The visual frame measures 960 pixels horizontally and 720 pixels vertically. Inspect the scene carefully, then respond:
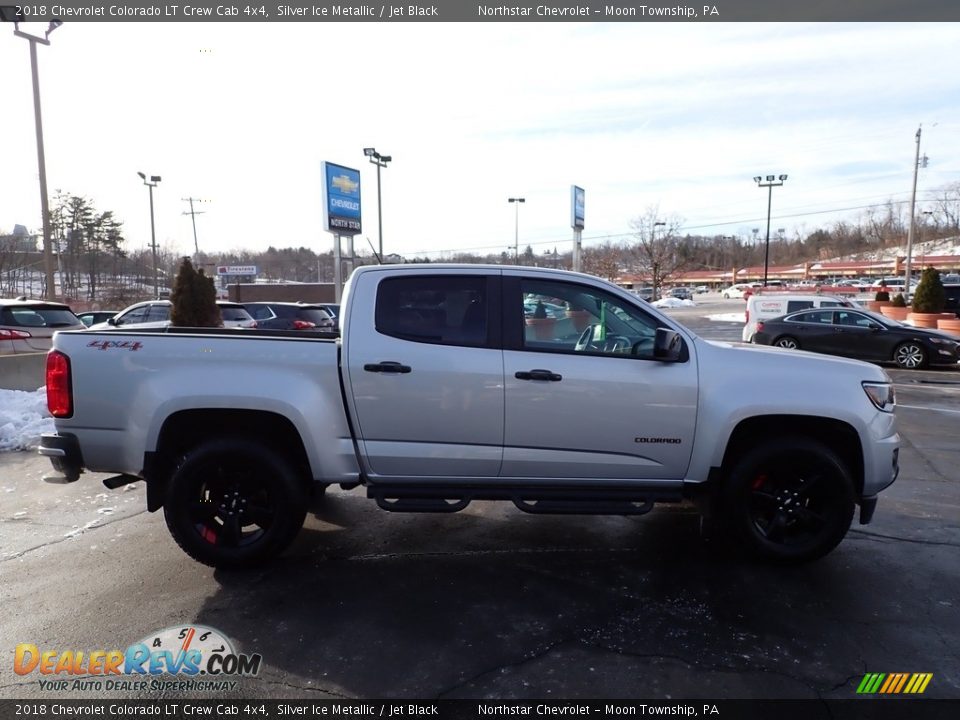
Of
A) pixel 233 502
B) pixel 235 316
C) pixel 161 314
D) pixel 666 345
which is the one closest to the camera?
pixel 666 345

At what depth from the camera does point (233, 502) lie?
13.9ft

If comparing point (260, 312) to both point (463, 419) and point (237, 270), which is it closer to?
point (463, 419)

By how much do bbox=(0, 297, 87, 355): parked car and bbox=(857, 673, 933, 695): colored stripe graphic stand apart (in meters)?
13.7

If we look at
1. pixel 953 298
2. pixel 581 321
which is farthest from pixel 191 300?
pixel 953 298

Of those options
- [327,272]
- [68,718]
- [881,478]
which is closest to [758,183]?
[881,478]

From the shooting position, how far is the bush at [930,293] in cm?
2205

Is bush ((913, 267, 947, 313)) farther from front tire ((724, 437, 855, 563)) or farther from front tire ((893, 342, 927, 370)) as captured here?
front tire ((724, 437, 855, 563))

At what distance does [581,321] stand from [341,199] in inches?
822

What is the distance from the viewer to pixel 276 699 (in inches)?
115

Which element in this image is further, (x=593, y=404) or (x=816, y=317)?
(x=816, y=317)

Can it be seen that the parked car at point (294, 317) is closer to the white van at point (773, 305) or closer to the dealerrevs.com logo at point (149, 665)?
the white van at point (773, 305)

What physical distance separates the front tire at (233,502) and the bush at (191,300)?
1156 centimetres

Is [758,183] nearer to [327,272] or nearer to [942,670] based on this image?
[942,670]

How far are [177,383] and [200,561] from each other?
1206mm
